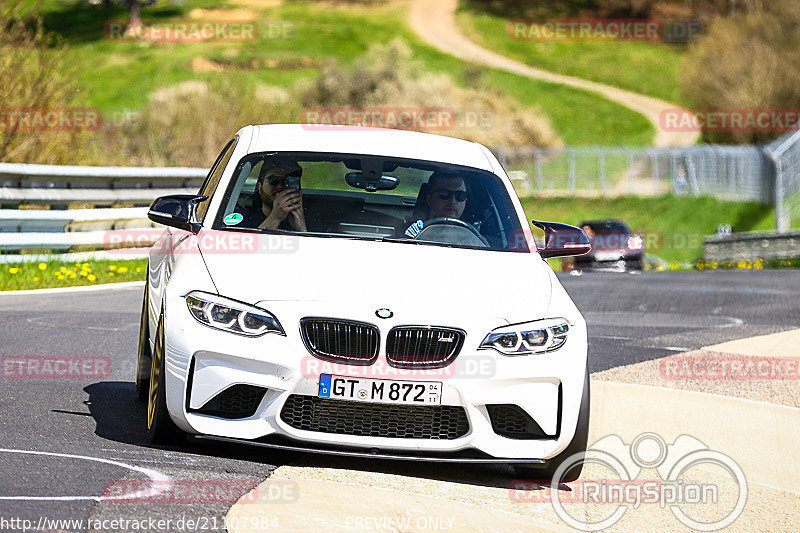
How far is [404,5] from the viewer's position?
114m

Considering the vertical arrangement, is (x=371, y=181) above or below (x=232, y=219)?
above

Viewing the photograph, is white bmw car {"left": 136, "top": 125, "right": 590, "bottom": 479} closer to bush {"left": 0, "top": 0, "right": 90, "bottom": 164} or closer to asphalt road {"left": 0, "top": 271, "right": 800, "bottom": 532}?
asphalt road {"left": 0, "top": 271, "right": 800, "bottom": 532}

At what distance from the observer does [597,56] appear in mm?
101125

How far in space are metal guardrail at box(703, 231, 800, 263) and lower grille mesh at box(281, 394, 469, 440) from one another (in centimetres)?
2421

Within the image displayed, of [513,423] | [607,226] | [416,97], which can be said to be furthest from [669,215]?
[513,423]

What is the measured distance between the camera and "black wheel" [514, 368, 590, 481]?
248 inches

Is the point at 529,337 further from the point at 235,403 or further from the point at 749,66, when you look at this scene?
the point at 749,66

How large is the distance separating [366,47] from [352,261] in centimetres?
9718

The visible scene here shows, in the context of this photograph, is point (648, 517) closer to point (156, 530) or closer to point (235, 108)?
point (156, 530)

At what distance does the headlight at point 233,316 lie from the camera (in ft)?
19.5

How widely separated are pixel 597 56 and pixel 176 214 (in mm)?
96811

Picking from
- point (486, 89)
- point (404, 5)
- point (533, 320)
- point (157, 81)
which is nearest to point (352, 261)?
point (533, 320)
